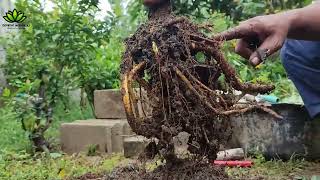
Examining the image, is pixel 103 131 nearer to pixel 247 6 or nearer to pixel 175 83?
pixel 175 83

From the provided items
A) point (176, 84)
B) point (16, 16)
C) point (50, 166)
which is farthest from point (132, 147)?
point (16, 16)

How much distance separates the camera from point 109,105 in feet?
13.9

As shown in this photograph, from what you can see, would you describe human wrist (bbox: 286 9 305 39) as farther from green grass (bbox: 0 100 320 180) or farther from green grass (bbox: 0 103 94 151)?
green grass (bbox: 0 103 94 151)

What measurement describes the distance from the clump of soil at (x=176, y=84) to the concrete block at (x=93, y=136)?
1.75 metres

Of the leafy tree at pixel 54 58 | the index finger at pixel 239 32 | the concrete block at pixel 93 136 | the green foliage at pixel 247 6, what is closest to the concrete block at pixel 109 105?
the concrete block at pixel 93 136

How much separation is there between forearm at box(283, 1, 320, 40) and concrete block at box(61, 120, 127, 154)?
2.03 meters

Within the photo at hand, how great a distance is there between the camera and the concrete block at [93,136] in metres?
3.91

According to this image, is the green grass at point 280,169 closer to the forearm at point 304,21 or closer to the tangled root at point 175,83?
the tangled root at point 175,83

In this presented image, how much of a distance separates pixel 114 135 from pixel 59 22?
1.14 metres

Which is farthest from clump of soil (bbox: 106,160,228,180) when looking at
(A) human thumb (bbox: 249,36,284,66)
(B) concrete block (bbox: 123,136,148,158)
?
(B) concrete block (bbox: 123,136,148,158)

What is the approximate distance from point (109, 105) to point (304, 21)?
247 centimetres

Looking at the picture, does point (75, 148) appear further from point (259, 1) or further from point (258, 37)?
point (259, 1)

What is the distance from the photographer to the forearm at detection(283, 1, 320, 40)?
1978mm

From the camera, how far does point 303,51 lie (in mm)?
3066
